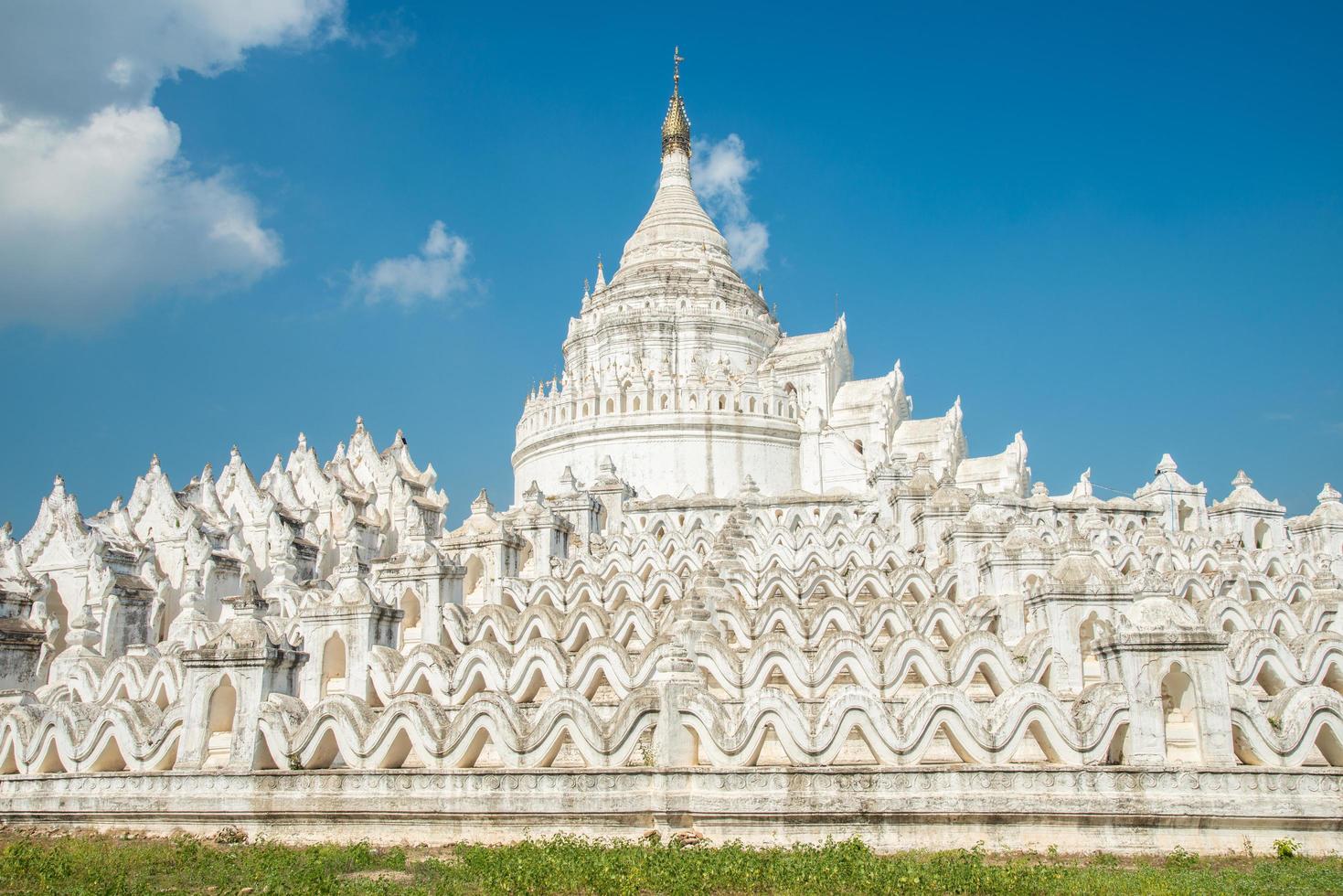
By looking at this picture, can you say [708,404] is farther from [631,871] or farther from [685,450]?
[631,871]

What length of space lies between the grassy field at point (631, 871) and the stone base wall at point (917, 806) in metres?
0.35

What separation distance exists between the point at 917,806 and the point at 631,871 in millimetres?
3236

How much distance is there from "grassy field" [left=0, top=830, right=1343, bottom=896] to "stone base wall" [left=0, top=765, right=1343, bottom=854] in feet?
1.16

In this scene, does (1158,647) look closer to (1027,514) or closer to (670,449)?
(1027,514)

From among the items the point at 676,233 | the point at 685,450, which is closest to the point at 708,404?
the point at 685,450

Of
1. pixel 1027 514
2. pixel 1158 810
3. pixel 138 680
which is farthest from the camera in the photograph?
pixel 1027 514

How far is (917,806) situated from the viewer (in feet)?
36.9

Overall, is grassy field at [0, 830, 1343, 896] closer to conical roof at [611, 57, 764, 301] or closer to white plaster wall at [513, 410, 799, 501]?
white plaster wall at [513, 410, 799, 501]

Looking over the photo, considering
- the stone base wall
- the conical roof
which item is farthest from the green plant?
the conical roof

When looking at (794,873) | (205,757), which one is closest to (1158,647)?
(794,873)

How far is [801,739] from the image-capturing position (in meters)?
11.8

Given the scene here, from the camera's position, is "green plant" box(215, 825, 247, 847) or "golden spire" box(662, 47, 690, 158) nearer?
"green plant" box(215, 825, 247, 847)

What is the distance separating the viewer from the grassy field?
9203mm

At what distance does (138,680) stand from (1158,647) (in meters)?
15.3
